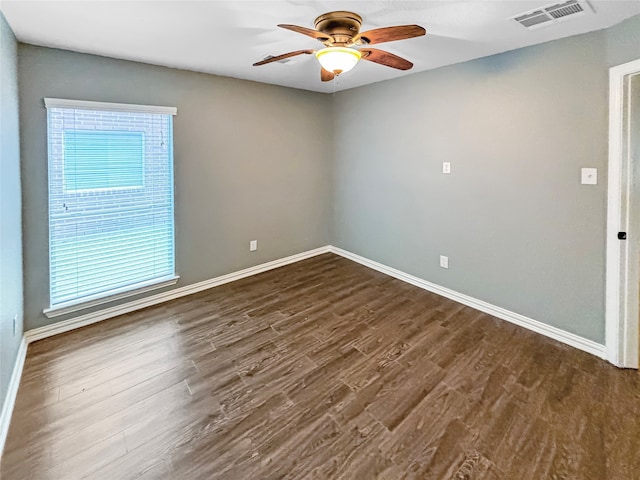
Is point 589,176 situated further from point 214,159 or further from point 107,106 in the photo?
point 107,106

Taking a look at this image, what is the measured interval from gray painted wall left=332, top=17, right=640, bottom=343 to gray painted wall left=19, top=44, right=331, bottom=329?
0.88m

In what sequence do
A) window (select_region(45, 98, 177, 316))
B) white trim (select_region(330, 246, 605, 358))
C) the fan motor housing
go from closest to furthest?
the fan motor housing < white trim (select_region(330, 246, 605, 358)) < window (select_region(45, 98, 177, 316))

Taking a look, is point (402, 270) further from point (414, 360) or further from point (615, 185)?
point (615, 185)

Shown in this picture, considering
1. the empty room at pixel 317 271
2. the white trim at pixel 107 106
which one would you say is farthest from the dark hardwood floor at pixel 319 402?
the white trim at pixel 107 106

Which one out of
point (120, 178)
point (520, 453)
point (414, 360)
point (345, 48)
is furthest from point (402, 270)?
point (120, 178)

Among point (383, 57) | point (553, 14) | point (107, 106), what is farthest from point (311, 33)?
point (107, 106)

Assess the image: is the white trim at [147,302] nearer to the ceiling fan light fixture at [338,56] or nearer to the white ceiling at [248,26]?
the white ceiling at [248,26]

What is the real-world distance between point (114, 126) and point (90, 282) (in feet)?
4.68

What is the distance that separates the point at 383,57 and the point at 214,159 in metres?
2.24

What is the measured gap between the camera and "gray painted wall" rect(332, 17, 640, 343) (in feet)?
8.08

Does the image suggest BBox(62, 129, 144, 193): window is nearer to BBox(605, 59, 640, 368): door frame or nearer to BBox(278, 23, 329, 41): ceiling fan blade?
BBox(278, 23, 329, 41): ceiling fan blade

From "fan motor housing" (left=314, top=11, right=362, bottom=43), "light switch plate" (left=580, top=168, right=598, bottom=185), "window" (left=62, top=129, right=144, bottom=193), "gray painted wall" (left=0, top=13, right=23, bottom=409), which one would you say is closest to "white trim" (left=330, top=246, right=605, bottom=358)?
"light switch plate" (left=580, top=168, right=598, bottom=185)

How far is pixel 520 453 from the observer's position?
1.69m

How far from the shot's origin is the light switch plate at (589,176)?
243 cm
